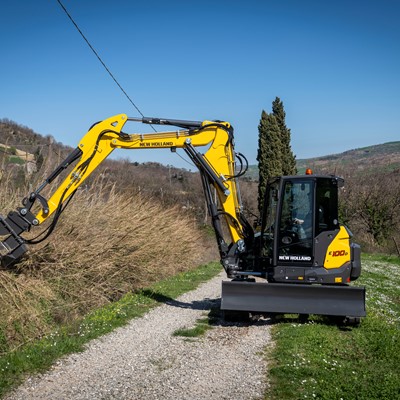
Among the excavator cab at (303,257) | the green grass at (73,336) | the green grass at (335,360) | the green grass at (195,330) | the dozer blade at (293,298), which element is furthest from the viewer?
the excavator cab at (303,257)

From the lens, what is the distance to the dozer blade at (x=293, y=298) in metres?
10.4

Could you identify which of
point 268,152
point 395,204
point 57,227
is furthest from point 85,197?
point 395,204

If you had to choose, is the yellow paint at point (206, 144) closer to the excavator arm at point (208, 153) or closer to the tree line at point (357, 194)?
the excavator arm at point (208, 153)

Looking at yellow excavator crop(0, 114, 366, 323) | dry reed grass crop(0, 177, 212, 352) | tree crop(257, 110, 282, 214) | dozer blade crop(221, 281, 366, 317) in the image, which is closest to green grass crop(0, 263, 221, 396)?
dry reed grass crop(0, 177, 212, 352)

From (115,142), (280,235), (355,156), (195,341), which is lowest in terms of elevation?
(195,341)

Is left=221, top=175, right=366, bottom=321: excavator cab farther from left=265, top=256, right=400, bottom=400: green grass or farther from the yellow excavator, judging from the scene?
left=265, top=256, right=400, bottom=400: green grass

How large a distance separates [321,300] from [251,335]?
1702mm

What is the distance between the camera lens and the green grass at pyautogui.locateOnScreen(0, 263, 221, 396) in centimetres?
722

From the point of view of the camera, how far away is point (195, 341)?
30.9ft

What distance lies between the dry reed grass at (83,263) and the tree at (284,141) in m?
23.5

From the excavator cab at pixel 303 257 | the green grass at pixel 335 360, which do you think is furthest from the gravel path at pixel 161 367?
the excavator cab at pixel 303 257

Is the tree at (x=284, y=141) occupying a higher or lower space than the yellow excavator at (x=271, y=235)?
higher

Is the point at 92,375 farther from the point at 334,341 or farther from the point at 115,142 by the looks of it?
the point at 115,142

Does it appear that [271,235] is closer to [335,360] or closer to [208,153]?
[208,153]
